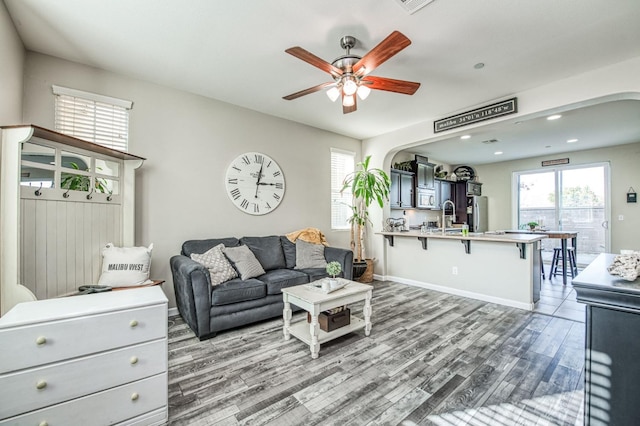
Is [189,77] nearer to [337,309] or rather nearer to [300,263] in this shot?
[300,263]

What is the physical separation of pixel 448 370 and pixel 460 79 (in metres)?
3.03

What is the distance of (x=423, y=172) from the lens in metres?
6.38

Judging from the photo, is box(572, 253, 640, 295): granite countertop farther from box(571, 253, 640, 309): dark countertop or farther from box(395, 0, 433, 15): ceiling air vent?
box(395, 0, 433, 15): ceiling air vent

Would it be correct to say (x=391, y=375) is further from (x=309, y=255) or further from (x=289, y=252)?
(x=289, y=252)

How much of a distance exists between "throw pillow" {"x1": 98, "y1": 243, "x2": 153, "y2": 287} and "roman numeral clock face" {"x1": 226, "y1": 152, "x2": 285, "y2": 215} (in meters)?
1.45

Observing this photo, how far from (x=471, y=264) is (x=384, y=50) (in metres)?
3.41

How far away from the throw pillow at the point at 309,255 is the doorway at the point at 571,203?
15.9ft

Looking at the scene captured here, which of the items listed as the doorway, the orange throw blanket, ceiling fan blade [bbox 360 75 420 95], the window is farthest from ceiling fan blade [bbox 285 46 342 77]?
the doorway

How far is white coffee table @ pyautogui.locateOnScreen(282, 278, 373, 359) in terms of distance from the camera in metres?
2.35

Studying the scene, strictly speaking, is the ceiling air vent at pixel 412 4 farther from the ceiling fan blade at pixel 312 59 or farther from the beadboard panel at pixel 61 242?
the beadboard panel at pixel 61 242

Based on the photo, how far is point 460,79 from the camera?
3.15m

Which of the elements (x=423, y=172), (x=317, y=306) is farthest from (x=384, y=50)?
(x=423, y=172)

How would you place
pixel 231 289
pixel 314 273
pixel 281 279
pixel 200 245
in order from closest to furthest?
pixel 231 289 < pixel 281 279 < pixel 200 245 < pixel 314 273

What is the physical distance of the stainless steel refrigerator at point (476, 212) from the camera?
7152mm
